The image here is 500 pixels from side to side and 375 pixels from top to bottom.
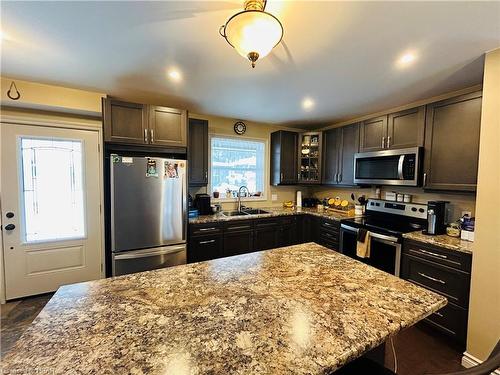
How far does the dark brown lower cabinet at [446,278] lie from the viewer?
184 centimetres

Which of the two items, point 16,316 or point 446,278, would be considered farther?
point 16,316

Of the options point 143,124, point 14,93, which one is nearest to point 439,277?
point 143,124

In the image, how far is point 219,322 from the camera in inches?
34.8

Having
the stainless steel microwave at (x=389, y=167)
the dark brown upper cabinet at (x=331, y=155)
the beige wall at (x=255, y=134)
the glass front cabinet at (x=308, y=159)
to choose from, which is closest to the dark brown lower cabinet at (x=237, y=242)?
the beige wall at (x=255, y=134)

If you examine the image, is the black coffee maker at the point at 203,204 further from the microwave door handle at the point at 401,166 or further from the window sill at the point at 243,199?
the microwave door handle at the point at 401,166

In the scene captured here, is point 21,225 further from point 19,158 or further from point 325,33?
point 325,33

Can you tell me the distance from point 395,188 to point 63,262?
177 inches

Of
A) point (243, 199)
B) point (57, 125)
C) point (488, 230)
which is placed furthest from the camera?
point (243, 199)

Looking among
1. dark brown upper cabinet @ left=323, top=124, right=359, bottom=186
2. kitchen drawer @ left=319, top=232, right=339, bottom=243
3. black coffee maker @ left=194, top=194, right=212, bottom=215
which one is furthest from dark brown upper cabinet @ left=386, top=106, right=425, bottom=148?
black coffee maker @ left=194, top=194, right=212, bottom=215

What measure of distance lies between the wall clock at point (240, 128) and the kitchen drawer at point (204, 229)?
65.3 inches

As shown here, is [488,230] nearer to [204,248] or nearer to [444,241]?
[444,241]

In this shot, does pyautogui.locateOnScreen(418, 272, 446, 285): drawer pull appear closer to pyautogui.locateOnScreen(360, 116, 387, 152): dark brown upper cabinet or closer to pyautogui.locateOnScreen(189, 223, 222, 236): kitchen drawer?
pyautogui.locateOnScreen(360, 116, 387, 152): dark brown upper cabinet

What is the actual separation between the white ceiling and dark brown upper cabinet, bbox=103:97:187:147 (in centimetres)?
20

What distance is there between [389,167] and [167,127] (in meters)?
2.83
